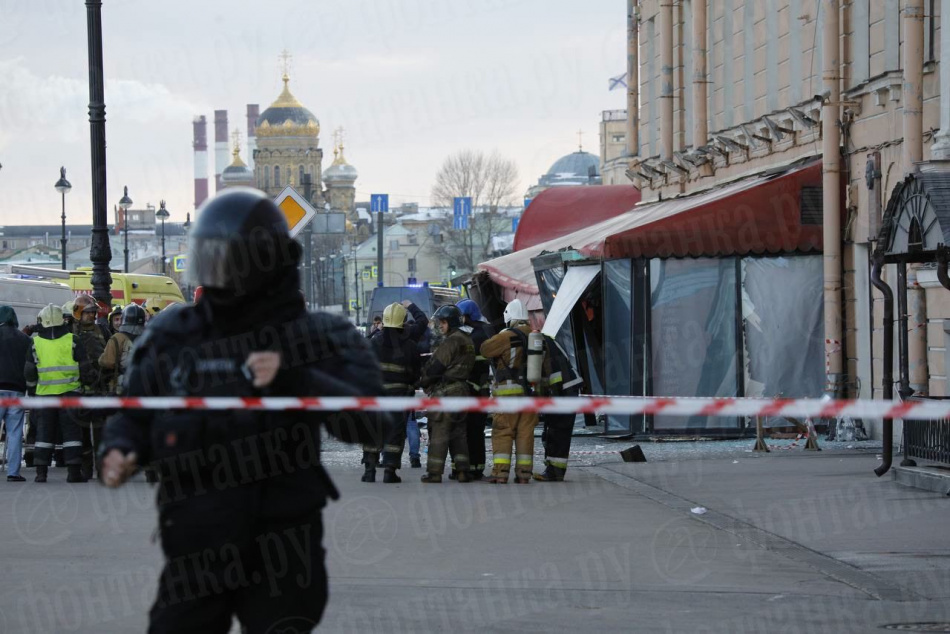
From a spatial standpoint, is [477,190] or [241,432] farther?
[477,190]

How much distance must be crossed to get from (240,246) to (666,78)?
73.0ft

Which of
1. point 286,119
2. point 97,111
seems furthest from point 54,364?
point 286,119

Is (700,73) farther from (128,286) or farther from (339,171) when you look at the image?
(339,171)

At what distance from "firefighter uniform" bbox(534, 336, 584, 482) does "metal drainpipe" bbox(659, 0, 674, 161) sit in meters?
11.7

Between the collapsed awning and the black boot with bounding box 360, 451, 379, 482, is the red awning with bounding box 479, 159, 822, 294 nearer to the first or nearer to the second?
the collapsed awning

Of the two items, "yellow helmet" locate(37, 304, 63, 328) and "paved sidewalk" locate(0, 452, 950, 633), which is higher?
"yellow helmet" locate(37, 304, 63, 328)

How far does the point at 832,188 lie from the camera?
18.3m

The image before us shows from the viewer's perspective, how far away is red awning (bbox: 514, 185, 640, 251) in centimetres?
2973

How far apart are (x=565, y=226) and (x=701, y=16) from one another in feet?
22.2

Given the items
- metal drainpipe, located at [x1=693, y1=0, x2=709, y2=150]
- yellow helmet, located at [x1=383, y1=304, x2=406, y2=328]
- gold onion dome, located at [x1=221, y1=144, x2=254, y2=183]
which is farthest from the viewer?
gold onion dome, located at [x1=221, y1=144, x2=254, y2=183]

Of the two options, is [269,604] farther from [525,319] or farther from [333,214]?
[333,214]

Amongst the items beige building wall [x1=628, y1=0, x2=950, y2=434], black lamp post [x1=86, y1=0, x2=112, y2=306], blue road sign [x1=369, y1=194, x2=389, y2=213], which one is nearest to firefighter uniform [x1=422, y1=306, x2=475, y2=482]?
beige building wall [x1=628, y1=0, x2=950, y2=434]

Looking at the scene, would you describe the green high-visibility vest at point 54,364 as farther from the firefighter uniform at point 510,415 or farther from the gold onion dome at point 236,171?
the gold onion dome at point 236,171

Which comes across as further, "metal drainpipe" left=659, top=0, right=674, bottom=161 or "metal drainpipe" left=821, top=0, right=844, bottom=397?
"metal drainpipe" left=659, top=0, right=674, bottom=161
